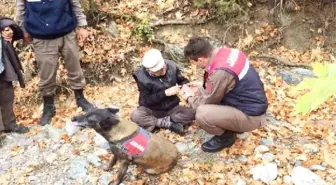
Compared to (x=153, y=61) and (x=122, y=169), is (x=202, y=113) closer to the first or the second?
(x=153, y=61)

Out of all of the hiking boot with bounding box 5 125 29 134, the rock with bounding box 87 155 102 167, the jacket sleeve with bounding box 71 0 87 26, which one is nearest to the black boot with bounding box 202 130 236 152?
the rock with bounding box 87 155 102 167

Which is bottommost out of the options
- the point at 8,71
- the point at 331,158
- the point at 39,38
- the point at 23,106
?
the point at 23,106

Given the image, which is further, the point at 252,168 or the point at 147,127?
the point at 147,127

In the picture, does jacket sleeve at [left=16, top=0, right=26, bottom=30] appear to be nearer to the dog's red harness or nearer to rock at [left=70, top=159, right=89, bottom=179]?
rock at [left=70, top=159, right=89, bottom=179]

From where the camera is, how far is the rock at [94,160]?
4.94 m

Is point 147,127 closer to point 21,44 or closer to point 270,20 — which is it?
point 21,44

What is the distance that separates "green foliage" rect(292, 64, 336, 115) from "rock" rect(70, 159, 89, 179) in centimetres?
386

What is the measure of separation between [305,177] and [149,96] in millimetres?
2144

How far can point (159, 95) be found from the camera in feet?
16.3

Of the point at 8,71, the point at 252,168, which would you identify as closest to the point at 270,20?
the point at 252,168

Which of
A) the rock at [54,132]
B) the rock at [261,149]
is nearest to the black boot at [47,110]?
the rock at [54,132]

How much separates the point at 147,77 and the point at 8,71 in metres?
1.79

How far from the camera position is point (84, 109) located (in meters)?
6.09

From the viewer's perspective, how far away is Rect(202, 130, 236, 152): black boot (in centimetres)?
490
